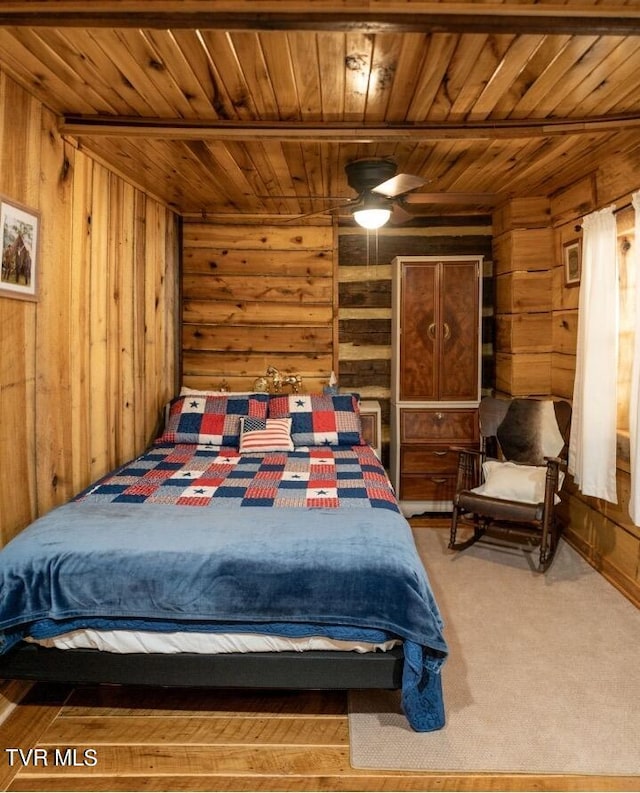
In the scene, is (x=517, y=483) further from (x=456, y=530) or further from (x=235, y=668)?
(x=235, y=668)

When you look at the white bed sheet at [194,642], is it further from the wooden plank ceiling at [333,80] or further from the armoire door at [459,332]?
the armoire door at [459,332]

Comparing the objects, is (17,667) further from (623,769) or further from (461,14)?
(461,14)

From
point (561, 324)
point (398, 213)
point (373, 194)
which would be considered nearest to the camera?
point (373, 194)

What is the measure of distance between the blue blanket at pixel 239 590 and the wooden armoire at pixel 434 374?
2.42 metres

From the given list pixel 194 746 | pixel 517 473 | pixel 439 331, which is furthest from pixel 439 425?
pixel 194 746

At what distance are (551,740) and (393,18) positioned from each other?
248 cm

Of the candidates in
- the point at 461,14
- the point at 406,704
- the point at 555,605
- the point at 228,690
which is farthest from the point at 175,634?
the point at 461,14

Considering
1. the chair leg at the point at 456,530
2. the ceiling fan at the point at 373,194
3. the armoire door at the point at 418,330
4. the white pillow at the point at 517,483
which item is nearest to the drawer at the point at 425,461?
the armoire door at the point at 418,330

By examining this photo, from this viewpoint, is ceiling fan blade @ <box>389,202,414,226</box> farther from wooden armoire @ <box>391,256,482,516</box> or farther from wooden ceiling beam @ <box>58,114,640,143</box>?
wooden armoire @ <box>391,256,482,516</box>

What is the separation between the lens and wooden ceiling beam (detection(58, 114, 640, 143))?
278 centimetres

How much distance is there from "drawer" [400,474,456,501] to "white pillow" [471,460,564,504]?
0.73 m

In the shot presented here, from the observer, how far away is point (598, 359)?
11.1 ft

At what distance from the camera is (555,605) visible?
306cm

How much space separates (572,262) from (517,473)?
1474 mm
